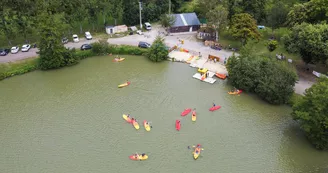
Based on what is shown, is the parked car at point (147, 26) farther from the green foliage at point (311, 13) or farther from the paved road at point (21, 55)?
the green foliage at point (311, 13)

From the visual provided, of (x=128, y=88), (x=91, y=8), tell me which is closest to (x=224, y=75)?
(x=128, y=88)

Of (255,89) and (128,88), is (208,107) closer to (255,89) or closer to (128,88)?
(255,89)

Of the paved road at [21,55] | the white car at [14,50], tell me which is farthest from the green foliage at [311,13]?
the white car at [14,50]

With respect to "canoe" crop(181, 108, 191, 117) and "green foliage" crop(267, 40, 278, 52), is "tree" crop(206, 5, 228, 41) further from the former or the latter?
"canoe" crop(181, 108, 191, 117)

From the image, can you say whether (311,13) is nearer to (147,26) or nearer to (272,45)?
(272,45)

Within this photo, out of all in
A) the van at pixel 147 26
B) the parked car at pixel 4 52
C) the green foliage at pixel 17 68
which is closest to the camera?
the green foliage at pixel 17 68

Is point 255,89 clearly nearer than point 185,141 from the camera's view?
No

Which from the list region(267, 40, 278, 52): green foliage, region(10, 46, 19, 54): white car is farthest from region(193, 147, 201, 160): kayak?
region(10, 46, 19, 54): white car
